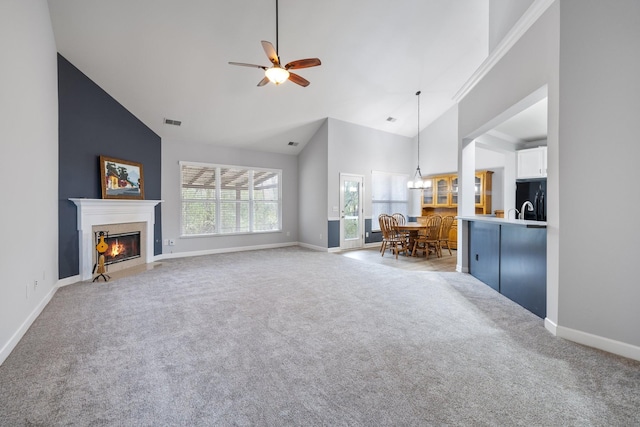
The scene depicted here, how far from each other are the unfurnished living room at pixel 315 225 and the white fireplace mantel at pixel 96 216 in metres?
0.04

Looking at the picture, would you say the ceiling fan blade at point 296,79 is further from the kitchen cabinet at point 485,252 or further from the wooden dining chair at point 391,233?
the wooden dining chair at point 391,233

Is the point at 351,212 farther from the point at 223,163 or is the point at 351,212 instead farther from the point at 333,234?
the point at 223,163

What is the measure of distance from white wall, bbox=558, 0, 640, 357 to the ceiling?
254 cm

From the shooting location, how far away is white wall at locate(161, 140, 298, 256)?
6.26m

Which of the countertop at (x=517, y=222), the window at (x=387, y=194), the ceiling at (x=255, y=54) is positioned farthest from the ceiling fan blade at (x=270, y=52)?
the window at (x=387, y=194)

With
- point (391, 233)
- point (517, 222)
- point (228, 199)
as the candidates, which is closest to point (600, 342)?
point (517, 222)

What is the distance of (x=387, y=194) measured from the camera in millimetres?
8523

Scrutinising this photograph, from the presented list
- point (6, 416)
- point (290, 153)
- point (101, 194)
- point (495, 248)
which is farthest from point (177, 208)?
point (495, 248)

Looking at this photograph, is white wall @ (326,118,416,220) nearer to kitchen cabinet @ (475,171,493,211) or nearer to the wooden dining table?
the wooden dining table

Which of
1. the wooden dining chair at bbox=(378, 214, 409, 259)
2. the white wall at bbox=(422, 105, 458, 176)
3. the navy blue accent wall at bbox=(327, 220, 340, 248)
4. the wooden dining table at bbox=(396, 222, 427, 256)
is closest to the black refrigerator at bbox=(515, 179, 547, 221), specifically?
the wooden dining table at bbox=(396, 222, 427, 256)

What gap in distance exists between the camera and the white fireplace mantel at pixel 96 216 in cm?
432

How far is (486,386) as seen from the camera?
1.73m

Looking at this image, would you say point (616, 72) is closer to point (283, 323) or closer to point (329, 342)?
point (329, 342)

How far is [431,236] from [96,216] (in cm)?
651
